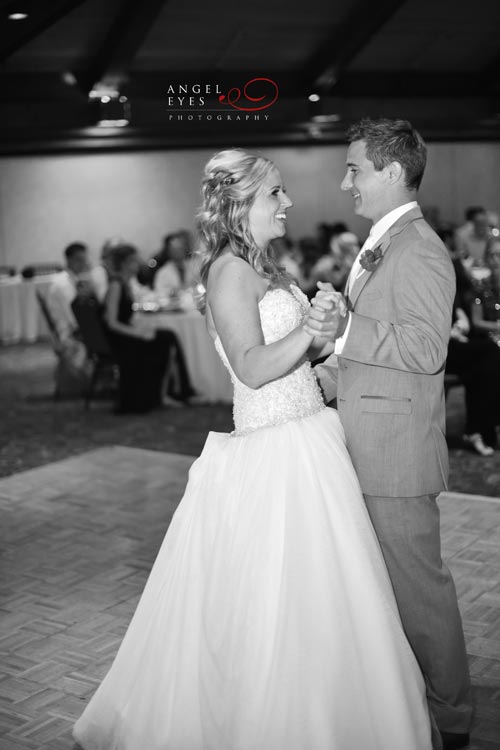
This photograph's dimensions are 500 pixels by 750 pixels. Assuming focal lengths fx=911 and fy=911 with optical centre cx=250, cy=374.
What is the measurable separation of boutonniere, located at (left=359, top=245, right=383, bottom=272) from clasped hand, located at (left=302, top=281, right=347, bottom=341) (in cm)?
16

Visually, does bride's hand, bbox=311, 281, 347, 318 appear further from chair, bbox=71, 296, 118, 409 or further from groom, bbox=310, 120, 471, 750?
chair, bbox=71, 296, 118, 409

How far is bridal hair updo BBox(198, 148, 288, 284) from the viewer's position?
2.39 m

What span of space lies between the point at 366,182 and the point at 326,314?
443mm

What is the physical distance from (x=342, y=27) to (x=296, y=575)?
12.5 m

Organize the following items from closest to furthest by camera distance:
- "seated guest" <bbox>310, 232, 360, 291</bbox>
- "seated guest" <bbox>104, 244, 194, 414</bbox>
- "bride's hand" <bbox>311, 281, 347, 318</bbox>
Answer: "bride's hand" <bbox>311, 281, 347, 318</bbox>, "seated guest" <bbox>310, 232, 360, 291</bbox>, "seated guest" <bbox>104, 244, 194, 414</bbox>

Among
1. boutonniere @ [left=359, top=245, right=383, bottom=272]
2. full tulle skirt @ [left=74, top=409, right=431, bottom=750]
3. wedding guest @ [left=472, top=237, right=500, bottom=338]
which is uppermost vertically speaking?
boutonniere @ [left=359, top=245, right=383, bottom=272]

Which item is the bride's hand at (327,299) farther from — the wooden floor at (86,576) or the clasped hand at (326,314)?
the wooden floor at (86,576)

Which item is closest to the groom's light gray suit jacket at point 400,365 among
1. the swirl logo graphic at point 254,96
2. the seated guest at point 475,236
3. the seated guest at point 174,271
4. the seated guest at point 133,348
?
the seated guest at point 133,348

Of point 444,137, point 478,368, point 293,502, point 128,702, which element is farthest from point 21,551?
point 444,137

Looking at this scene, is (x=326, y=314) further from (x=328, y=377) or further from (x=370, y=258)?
(x=328, y=377)

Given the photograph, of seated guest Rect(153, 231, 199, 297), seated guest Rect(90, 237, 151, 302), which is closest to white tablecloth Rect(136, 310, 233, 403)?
seated guest Rect(90, 237, 151, 302)

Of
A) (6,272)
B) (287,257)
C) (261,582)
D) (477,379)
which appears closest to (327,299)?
(261,582)

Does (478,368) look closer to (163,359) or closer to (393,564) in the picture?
(163,359)

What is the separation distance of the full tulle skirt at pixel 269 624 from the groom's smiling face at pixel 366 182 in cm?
57
